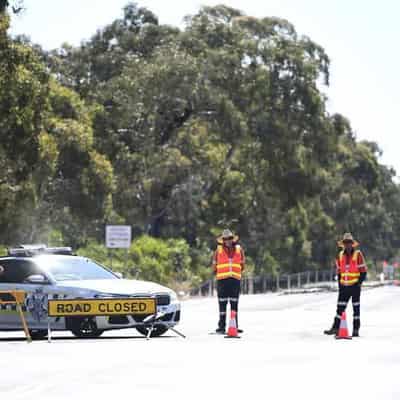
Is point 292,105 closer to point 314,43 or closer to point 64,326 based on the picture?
point 314,43

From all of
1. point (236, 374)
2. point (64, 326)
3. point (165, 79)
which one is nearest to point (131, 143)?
point (165, 79)

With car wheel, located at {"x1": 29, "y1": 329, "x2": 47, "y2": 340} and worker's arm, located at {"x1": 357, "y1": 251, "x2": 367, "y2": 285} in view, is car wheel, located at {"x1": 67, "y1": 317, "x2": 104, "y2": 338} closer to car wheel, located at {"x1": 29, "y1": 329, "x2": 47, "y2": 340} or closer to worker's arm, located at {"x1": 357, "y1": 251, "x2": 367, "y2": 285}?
car wheel, located at {"x1": 29, "y1": 329, "x2": 47, "y2": 340}

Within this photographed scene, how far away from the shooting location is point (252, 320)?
28.2 m

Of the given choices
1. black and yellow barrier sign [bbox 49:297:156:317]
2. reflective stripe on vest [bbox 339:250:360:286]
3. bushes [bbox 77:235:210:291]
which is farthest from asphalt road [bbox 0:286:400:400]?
bushes [bbox 77:235:210:291]

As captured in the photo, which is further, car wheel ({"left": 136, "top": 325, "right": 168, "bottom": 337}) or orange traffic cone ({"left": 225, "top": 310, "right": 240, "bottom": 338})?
car wheel ({"left": 136, "top": 325, "right": 168, "bottom": 337})

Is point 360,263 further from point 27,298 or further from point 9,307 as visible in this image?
point 9,307

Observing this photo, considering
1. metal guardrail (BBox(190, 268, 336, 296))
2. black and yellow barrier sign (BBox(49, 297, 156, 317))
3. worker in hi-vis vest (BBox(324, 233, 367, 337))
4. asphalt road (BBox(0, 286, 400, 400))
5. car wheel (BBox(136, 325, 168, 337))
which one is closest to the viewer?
asphalt road (BBox(0, 286, 400, 400))

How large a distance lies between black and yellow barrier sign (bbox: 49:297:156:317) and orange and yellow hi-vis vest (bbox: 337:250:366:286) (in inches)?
132

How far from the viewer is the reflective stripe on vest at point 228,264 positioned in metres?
22.0

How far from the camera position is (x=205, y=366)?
1545 cm

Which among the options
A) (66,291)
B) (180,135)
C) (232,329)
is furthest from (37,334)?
(180,135)

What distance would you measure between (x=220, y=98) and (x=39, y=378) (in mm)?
45905

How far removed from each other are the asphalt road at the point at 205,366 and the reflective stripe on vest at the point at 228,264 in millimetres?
1075

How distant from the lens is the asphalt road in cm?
1259
